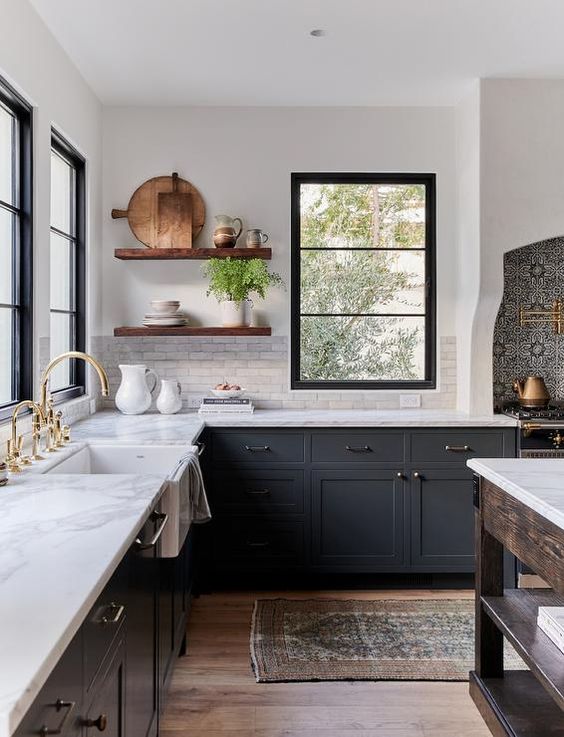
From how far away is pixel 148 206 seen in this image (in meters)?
4.52

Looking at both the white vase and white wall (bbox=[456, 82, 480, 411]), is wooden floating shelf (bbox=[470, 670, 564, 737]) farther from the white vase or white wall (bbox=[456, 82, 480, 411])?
the white vase

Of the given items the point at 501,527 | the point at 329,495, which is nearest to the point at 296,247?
the point at 329,495

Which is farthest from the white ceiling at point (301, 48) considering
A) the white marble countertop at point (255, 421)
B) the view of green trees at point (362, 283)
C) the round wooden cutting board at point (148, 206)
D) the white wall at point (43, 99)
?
the white marble countertop at point (255, 421)

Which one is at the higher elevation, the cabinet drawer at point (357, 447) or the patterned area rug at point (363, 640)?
the cabinet drawer at point (357, 447)

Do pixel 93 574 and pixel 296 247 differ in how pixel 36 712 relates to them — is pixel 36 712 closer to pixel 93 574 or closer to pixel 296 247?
pixel 93 574

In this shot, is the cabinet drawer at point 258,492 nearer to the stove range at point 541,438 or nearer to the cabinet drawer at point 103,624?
the stove range at point 541,438

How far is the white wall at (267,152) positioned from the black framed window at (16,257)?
4.21 ft

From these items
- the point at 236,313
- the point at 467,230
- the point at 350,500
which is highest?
the point at 467,230

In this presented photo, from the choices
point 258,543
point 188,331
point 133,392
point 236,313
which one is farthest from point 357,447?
point 133,392

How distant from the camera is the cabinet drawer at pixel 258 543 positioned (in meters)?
3.96

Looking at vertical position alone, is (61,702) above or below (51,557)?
below

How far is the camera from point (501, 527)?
2.38 meters

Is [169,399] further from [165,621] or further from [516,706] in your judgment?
[516,706]

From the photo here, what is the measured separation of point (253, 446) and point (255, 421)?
135mm
